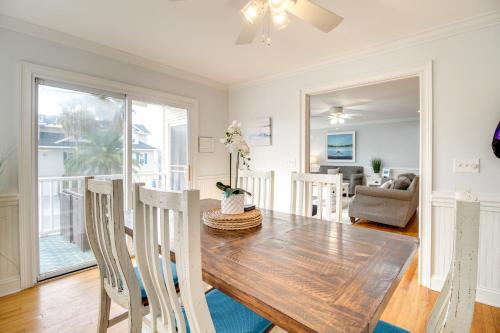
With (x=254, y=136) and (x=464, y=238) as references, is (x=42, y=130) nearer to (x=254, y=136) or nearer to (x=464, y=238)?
(x=254, y=136)

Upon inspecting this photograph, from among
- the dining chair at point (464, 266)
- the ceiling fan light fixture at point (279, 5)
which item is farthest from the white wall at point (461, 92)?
the dining chair at point (464, 266)

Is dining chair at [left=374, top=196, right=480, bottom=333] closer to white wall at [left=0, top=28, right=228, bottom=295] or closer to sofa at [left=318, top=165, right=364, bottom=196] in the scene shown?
white wall at [left=0, top=28, right=228, bottom=295]

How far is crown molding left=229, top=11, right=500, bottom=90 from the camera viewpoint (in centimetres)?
203

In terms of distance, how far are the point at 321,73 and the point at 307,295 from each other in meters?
2.81

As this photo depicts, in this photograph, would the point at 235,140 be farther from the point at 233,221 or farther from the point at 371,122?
the point at 371,122

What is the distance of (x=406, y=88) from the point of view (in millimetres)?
4148

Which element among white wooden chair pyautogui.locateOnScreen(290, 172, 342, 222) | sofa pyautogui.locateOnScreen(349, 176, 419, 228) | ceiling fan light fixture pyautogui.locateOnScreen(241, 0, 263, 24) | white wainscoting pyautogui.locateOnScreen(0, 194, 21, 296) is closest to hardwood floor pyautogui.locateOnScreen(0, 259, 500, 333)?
white wainscoting pyautogui.locateOnScreen(0, 194, 21, 296)

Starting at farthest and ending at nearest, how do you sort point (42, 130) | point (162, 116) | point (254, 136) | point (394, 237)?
point (254, 136) < point (162, 116) < point (42, 130) < point (394, 237)

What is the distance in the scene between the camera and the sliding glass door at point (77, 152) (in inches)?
95.9

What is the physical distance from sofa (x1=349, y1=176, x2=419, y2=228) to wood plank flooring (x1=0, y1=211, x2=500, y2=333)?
1.82 metres

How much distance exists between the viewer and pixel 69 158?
2572 millimetres

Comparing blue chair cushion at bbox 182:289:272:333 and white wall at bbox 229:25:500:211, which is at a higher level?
white wall at bbox 229:25:500:211

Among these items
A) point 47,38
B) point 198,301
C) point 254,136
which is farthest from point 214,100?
point 198,301

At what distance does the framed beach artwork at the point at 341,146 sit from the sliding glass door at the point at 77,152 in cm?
654
